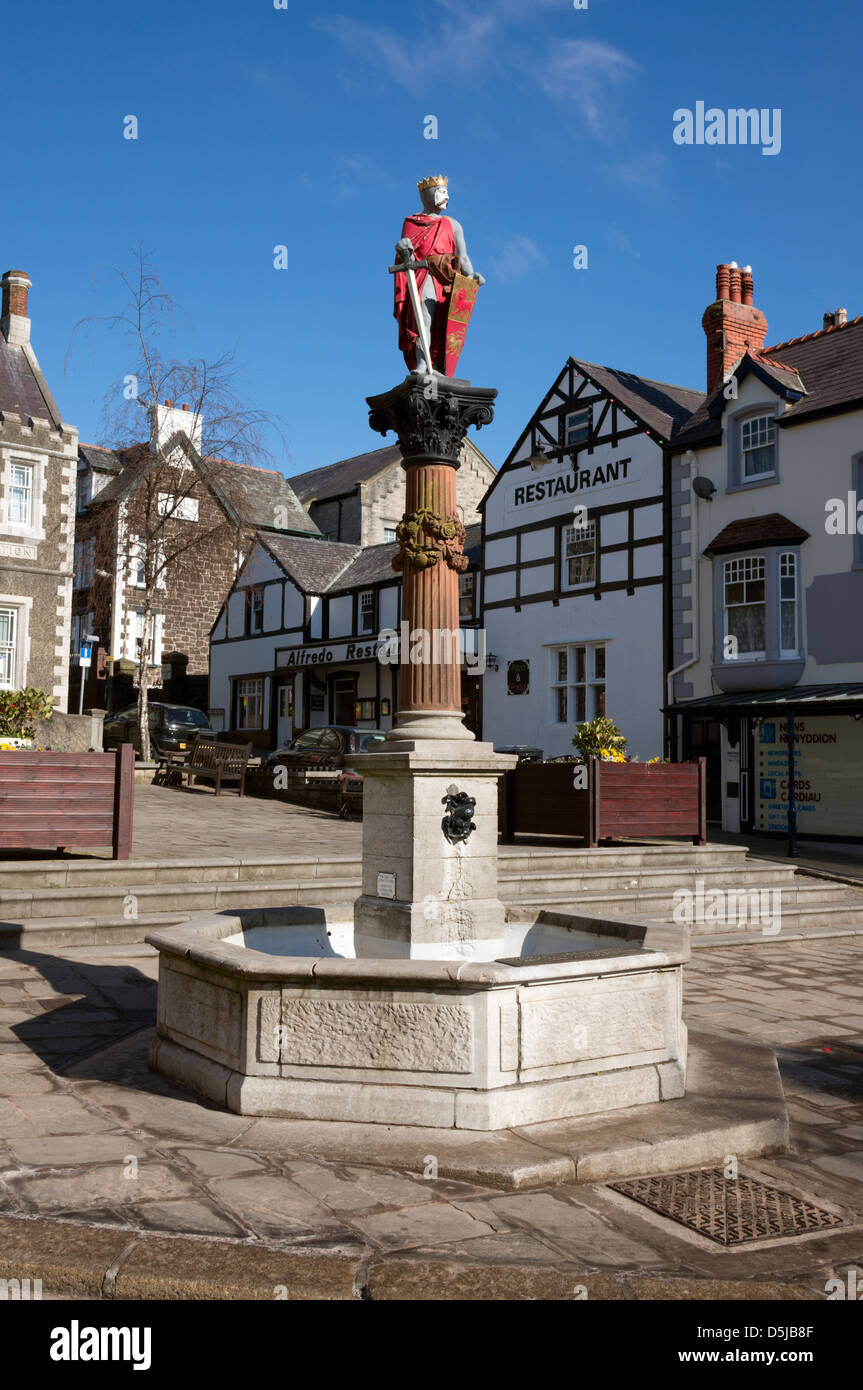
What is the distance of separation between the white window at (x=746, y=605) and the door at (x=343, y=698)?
1531 cm

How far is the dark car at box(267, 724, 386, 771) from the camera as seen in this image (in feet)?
75.3

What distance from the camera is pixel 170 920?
10047 mm

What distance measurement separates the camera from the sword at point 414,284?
7051 mm

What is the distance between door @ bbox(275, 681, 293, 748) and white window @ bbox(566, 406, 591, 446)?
1441 cm

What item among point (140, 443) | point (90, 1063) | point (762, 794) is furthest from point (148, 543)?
point (90, 1063)

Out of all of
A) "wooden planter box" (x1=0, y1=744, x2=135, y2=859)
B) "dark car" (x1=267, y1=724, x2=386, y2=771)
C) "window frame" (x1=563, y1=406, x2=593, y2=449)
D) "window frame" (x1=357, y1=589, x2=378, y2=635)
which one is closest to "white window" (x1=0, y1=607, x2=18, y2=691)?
"dark car" (x1=267, y1=724, x2=386, y2=771)

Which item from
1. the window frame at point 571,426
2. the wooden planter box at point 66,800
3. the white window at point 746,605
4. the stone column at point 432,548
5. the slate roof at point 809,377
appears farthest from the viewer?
the window frame at point 571,426

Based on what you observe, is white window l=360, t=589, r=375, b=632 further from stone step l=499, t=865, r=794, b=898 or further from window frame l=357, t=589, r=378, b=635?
stone step l=499, t=865, r=794, b=898

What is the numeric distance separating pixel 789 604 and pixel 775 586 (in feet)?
1.47

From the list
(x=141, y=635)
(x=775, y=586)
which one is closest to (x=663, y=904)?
(x=775, y=586)

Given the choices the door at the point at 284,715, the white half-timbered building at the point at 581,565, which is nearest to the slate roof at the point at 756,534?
the white half-timbered building at the point at 581,565

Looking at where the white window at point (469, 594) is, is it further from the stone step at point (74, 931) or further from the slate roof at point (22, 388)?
the stone step at point (74, 931)

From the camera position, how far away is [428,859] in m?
6.41
